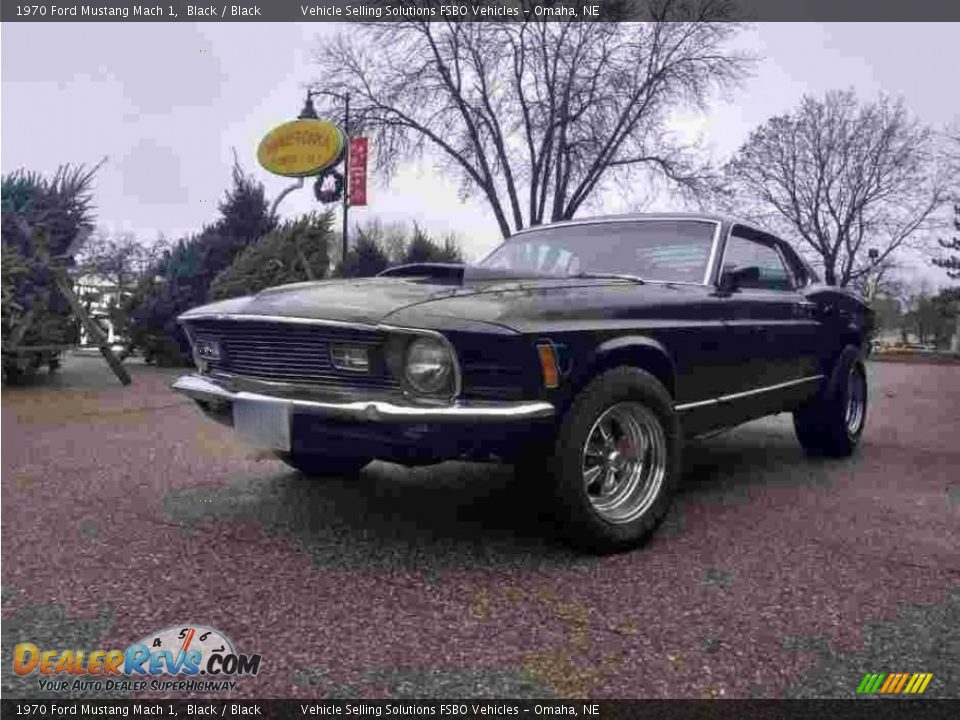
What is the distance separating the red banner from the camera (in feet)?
61.0

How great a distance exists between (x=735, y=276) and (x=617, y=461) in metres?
1.27

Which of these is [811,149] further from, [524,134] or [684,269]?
[684,269]

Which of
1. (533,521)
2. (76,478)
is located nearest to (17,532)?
(76,478)

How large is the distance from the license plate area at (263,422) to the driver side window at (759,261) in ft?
7.48

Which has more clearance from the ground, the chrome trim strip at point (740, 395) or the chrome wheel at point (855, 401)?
the chrome trim strip at point (740, 395)

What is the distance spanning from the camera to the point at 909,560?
284 cm

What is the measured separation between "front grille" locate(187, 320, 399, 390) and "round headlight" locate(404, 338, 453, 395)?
0.08 m

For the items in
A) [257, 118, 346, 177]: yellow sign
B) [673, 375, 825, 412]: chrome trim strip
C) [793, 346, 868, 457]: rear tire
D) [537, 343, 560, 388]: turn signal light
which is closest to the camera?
[537, 343, 560, 388]: turn signal light

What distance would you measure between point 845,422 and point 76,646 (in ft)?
14.6

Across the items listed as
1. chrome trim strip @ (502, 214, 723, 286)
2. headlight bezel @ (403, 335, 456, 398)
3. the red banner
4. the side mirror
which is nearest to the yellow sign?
the red banner

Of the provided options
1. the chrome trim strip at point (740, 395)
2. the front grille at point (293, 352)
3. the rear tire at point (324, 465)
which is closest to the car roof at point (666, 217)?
the chrome trim strip at point (740, 395)

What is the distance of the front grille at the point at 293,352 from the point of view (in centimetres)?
266

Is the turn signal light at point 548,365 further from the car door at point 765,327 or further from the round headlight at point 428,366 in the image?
the car door at point 765,327

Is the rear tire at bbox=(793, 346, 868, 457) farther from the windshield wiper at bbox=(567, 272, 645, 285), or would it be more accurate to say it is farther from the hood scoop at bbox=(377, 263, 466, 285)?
the hood scoop at bbox=(377, 263, 466, 285)
